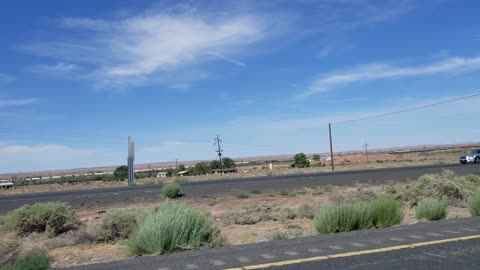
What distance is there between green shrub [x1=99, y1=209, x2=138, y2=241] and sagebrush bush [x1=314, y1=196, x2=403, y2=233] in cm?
674

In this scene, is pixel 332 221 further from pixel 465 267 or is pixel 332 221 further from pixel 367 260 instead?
pixel 465 267

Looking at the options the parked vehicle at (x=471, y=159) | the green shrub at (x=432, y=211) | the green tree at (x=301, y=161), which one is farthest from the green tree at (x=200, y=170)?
the green shrub at (x=432, y=211)

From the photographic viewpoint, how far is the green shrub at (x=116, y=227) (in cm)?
1617

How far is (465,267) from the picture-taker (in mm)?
7621

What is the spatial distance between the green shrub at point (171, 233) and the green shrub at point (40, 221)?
29.7 ft

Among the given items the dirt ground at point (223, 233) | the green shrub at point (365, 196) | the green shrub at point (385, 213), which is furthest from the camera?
the green shrub at point (365, 196)

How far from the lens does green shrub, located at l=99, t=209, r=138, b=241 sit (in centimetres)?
1617

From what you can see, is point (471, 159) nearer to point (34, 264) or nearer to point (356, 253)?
point (356, 253)

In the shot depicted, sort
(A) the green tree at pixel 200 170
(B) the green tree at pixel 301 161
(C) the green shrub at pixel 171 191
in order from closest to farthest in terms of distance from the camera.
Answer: (C) the green shrub at pixel 171 191 < (A) the green tree at pixel 200 170 < (B) the green tree at pixel 301 161

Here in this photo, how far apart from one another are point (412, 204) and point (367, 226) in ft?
34.7

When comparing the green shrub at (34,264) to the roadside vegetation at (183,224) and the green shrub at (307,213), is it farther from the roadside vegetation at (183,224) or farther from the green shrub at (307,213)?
the green shrub at (307,213)

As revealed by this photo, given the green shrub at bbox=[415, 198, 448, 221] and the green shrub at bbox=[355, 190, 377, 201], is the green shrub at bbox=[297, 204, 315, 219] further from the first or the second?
the green shrub at bbox=[415, 198, 448, 221]

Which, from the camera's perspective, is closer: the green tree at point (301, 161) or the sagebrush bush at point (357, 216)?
the sagebrush bush at point (357, 216)

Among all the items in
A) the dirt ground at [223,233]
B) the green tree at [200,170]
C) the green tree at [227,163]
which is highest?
the green tree at [227,163]
